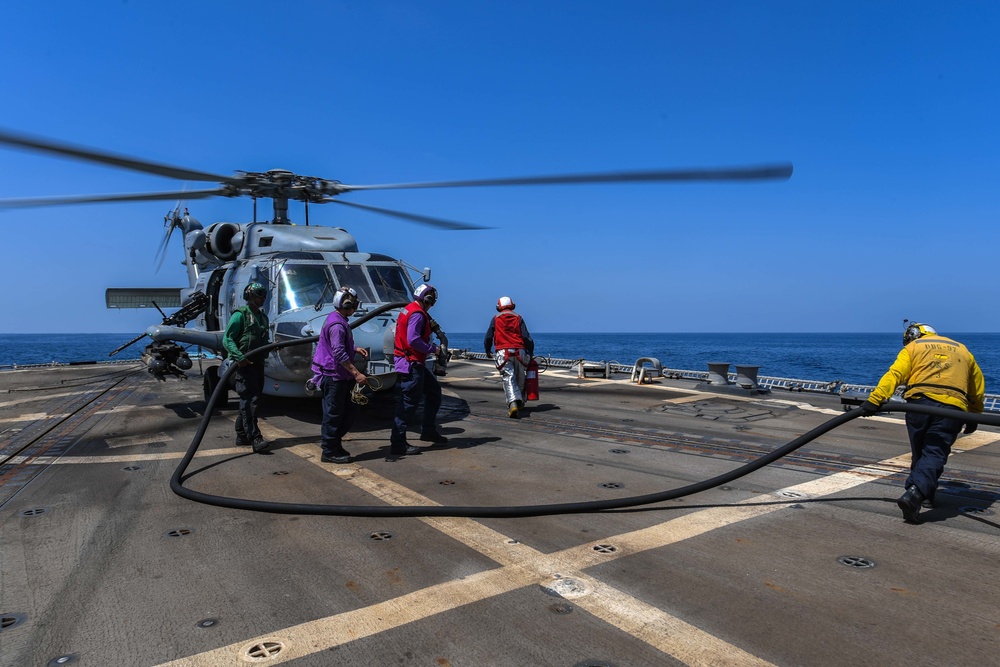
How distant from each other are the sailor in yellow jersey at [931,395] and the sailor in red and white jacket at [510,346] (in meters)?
5.42

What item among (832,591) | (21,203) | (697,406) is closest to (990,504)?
(832,591)

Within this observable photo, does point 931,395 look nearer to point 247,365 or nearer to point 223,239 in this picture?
point 247,365

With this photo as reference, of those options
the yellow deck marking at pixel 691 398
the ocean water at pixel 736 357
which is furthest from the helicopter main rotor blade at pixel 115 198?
the ocean water at pixel 736 357

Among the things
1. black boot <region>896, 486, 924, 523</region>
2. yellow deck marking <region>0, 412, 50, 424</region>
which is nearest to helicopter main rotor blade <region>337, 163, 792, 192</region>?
black boot <region>896, 486, 924, 523</region>

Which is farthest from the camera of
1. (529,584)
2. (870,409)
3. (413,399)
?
(413,399)

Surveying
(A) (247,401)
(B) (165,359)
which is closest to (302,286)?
(A) (247,401)

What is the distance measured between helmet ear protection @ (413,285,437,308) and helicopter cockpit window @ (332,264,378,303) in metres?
1.93

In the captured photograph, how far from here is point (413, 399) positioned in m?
6.99

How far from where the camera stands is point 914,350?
479 cm

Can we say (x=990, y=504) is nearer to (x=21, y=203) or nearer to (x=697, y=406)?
(x=697, y=406)

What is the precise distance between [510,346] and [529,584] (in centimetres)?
620

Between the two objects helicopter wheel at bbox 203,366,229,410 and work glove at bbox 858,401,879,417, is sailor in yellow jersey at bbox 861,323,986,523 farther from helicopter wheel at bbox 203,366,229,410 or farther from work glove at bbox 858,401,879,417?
helicopter wheel at bbox 203,366,229,410

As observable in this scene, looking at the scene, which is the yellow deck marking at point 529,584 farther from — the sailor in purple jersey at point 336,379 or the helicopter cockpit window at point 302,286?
the helicopter cockpit window at point 302,286

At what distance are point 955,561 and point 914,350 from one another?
1.70 meters
